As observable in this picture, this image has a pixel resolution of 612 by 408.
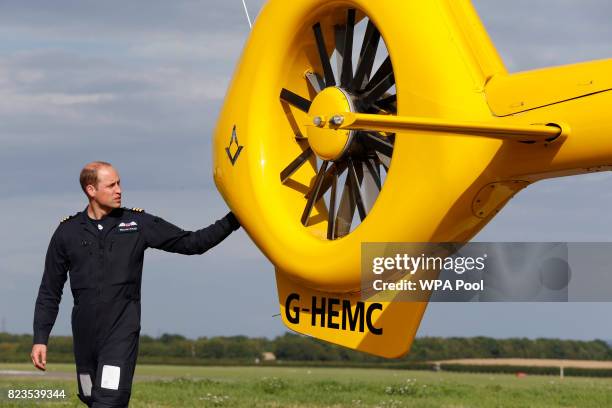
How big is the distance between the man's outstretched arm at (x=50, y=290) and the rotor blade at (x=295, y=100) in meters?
1.95

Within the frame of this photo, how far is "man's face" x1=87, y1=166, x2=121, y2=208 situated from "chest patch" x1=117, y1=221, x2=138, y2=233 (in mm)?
142

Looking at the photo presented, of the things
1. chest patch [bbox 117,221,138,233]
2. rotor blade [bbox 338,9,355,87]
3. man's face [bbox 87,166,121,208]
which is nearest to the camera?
man's face [bbox 87,166,121,208]

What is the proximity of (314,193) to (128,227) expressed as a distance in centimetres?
138

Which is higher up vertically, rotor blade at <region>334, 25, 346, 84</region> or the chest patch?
rotor blade at <region>334, 25, 346, 84</region>

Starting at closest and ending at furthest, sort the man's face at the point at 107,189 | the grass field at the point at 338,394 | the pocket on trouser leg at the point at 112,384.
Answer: the pocket on trouser leg at the point at 112,384 → the man's face at the point at 107,189 → the grass field at the point at 338,394

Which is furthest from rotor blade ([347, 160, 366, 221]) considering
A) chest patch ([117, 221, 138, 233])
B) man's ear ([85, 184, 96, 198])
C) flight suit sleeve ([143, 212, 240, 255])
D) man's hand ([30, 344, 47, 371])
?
man's hand ([30, 344, 47, 371])

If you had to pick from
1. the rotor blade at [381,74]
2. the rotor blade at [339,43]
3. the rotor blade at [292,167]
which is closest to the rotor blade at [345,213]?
the rotor blade at [292,167]

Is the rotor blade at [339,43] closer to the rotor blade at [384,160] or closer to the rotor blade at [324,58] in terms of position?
the rotor blade at [324,58]

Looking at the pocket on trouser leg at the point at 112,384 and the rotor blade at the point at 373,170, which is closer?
the pocket on trouser leg at the point at 112,384

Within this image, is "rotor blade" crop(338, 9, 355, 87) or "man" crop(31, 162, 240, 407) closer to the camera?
"man" crop(31, 162, 240, 407)

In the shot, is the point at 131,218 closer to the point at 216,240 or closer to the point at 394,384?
the point at 216,240

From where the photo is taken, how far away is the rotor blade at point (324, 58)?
7445 mm

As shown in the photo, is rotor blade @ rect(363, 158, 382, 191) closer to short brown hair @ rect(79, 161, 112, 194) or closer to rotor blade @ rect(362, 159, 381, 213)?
rotor blade @ rect(362, 159, 381, 213)

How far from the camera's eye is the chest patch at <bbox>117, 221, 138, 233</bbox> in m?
6.97
